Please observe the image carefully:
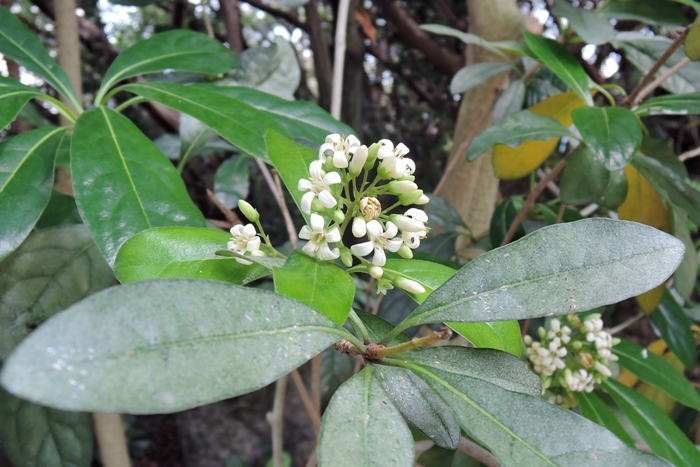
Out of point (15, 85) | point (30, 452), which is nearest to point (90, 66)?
point (15, 85)

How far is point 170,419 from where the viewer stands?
3.02m

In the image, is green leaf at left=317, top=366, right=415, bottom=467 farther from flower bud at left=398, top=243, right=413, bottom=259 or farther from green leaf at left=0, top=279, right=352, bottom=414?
flower bud at left=398, top=243, right=413, bottom=259

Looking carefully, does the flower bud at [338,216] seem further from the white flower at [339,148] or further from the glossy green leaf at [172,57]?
the glossy green leaf at [172,57]

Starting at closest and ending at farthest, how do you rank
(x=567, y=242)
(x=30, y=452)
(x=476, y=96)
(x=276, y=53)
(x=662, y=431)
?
(x=567, y=242)
(x=30, y=452)
(x=662, y=431)
(x=276, y=53)
(x=476, y=96)

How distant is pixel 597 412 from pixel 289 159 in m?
0.67

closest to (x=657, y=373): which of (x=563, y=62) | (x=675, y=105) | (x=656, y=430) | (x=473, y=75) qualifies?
(x=656, y=430)

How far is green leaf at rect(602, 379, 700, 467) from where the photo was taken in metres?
0.77

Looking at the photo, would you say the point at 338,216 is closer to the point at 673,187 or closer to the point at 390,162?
the point at 390,162

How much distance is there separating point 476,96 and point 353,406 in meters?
1.16

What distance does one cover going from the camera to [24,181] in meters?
0.60

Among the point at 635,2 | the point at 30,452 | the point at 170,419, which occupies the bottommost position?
the point at 170,419

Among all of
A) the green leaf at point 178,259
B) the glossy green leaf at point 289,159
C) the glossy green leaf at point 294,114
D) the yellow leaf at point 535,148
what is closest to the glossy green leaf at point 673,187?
the yellow leaf at point 535,148

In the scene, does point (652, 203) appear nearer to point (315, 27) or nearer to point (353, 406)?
point (353, 406)

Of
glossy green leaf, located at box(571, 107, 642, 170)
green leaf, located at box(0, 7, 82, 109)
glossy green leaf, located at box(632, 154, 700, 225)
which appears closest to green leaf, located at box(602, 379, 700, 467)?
glossy green leaf, located at box(632, 154, 700, 225)
